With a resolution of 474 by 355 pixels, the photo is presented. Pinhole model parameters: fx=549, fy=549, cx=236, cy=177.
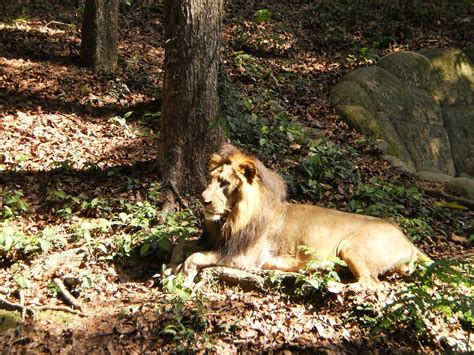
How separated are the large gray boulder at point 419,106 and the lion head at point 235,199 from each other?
5794mm

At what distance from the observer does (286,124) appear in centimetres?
1023

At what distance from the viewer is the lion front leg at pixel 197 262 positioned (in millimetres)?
5770

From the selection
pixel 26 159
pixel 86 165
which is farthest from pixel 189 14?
pixel 26 159

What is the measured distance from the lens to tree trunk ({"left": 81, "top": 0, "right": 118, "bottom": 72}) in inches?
433

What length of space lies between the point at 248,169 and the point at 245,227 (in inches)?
24.8

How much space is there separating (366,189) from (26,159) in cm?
513

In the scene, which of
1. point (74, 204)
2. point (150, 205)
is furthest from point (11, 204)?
point (150, 205)

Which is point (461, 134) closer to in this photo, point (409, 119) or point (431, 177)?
point (409, 119)

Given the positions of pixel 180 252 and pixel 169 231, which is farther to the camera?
pixel 169 231

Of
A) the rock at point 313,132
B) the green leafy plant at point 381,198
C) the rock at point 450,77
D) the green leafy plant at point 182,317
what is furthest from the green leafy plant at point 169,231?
the rock at point 450,77

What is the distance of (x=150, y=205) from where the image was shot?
7285mm

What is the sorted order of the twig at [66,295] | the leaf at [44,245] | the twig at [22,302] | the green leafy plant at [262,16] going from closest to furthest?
the twig at [22,302] < the twig at [66,295] < the leaf at [44,245] < the green leafy plant at [262,16]

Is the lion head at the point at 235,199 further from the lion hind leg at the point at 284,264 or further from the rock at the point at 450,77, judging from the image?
the rock at the point at 450,77

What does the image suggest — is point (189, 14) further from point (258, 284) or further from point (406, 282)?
point (406, 282)
